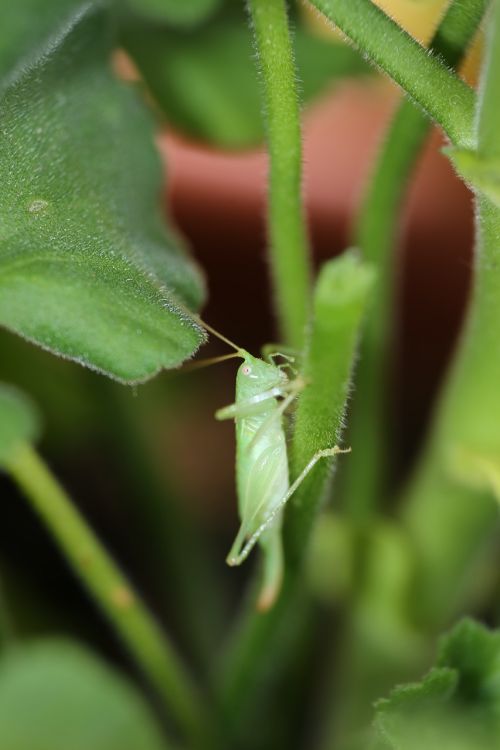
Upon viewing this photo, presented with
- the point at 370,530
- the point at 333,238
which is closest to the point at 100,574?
the point at 370,530

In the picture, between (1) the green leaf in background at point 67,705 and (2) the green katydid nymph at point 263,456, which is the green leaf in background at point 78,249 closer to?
(2) the green katydid nymph at point 263,456

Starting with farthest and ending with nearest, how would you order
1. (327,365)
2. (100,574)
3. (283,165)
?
(100,574) < (283,165) < (327,365)

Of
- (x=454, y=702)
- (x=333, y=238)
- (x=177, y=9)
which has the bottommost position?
(x=454, y=702)

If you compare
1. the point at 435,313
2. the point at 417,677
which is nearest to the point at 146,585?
the point at 417,677

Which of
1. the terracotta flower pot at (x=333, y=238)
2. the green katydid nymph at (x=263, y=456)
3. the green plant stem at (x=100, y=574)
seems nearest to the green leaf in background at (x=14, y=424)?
the green plant stem at (x=100, y=574)

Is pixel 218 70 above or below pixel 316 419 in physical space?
above

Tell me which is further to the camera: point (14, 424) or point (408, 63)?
point (14, 424)

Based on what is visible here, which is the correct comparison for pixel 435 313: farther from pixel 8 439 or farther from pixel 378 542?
pixel 8 439

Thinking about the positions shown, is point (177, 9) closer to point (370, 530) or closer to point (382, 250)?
point (382, 250)
